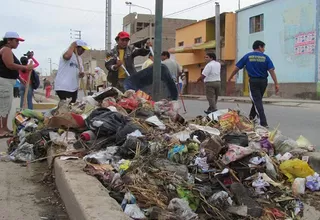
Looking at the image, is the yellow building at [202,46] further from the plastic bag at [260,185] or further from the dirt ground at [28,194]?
the plastic bag at [260,185]

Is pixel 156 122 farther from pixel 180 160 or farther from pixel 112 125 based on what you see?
pixel 180 160

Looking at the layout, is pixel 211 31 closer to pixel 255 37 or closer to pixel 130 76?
pixel 255 37

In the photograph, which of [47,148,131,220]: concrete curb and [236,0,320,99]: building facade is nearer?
[47,148,131,220]: concrete curb

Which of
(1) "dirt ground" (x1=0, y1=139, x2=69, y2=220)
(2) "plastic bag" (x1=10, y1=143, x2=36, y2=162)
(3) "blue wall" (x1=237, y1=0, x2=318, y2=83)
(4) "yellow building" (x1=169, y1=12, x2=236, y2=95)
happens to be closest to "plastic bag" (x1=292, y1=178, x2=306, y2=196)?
(1) "dirt ground" (x1=0, y1=139, x2=69, y2=220)

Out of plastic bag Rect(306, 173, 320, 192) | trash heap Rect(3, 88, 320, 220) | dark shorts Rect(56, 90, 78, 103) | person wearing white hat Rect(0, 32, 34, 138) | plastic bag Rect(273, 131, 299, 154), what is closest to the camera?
trash heap Rect(3, 88, 320, 220)

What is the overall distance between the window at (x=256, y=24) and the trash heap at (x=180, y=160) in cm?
2313

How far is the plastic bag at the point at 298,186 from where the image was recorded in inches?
151

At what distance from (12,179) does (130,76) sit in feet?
11.2

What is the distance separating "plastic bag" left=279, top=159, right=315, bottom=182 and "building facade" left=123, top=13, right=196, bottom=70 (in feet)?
131

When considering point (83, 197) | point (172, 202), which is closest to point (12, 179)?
point (83, 197)

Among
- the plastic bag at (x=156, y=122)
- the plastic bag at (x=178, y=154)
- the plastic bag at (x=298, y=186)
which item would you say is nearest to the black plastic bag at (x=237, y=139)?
the plastic bag at (x=178, y=154)

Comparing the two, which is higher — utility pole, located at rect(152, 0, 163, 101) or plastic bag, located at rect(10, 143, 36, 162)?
utility pole, located at rect(152, 0, 163, 101)

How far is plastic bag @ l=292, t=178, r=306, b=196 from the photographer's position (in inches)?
151

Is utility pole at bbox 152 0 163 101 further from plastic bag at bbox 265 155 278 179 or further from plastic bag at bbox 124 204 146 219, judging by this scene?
plastic bag at bbox 124 204 146 219
